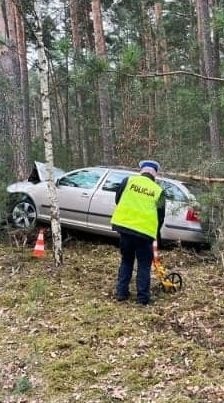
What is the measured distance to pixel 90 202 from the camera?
1055 centimetres

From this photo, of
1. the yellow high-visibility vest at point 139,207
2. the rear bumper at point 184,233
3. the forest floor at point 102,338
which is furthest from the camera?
the rear bumper at point 184,233

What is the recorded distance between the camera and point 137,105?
18219mm

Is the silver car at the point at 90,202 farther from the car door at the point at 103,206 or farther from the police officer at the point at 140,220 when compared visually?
the police officer at the point at 140,220

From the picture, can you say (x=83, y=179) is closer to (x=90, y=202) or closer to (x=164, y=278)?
(x=90, y=202)

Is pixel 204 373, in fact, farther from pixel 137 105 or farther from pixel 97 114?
pixel 97 114

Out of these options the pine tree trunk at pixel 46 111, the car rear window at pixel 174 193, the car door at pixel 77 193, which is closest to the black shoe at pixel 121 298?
the pine tree trunk at pixel 46 111

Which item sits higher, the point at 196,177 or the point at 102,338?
the point at 196,177

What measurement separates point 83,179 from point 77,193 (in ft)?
1.08

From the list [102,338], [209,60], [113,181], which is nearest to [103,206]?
[113,181]

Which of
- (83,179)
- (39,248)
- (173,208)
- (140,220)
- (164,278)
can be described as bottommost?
(164,278)

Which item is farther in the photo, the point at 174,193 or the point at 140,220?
the point at 174,193

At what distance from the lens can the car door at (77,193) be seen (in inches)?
417

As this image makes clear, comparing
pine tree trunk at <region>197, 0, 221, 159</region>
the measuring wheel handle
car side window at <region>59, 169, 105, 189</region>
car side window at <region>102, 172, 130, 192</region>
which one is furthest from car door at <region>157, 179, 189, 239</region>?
pine tree trunk at <region>197, 0, 221, 159</region>

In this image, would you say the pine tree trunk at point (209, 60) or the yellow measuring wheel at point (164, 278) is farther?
the pine tree trunk at point (209, 60)
